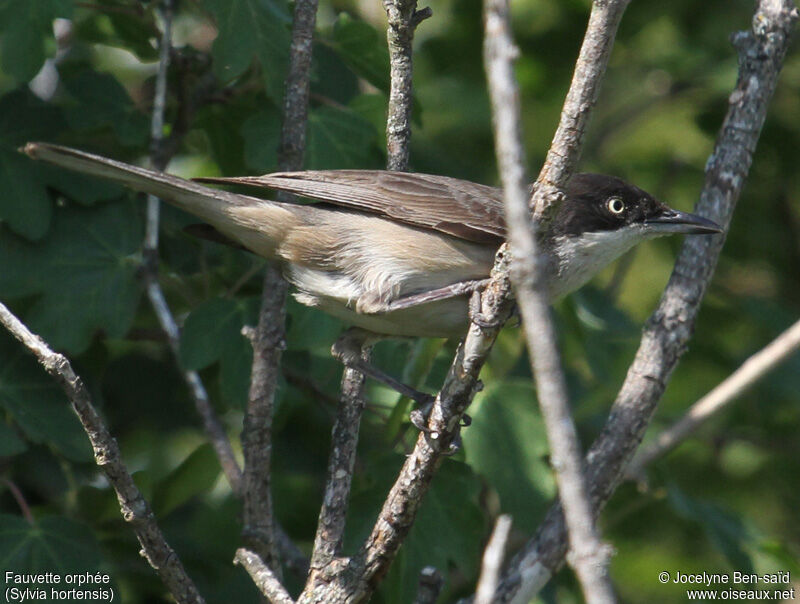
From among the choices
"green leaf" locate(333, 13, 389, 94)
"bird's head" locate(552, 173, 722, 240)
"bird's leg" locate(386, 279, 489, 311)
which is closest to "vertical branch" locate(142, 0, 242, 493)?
"green leaf" locate(333, 13, 389, 94)

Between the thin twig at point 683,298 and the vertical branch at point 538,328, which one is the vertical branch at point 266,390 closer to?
the thin twig at point 683,298

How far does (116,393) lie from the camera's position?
16.6 feet

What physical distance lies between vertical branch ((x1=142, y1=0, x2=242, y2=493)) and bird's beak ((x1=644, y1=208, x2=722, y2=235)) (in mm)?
2060

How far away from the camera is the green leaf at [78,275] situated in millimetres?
4020

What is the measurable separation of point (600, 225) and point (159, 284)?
6.53ft

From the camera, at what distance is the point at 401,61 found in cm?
348

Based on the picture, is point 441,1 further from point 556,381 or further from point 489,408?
point 556,381

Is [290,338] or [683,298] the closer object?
[683,298]

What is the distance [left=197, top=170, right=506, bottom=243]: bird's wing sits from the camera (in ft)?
12.4

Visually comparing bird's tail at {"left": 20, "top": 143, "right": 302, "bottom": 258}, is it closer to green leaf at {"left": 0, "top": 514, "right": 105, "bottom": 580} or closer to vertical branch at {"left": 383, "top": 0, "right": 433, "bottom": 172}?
vertical branch at {"left": 383, "top": 0, "right": 433, "bottom": 172}

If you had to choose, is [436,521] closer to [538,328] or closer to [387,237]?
[387,237]

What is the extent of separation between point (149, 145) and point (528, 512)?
8.00ft

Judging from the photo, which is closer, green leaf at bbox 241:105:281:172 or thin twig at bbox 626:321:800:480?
thin twig at bbox 626:321:800:480

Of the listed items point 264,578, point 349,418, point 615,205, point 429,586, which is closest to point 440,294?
point 349,418
